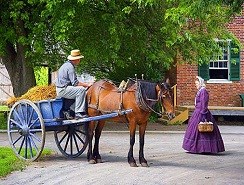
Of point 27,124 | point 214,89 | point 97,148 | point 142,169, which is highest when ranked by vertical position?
point 214,89

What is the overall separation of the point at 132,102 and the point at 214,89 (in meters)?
14.6

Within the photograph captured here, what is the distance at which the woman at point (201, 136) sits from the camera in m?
16.0

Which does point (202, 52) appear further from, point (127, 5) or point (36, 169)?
point (36, 169)

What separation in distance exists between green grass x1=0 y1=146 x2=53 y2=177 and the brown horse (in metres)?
1.43

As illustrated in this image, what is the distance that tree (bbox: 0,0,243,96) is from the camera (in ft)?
68.8

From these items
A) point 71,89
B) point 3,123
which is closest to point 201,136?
point 71,89

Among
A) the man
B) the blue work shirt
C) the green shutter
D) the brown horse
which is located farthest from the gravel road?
the green shutter

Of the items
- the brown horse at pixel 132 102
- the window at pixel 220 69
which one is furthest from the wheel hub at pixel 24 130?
the window at pixel 220 69

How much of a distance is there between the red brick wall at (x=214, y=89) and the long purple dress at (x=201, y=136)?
37.4 ft

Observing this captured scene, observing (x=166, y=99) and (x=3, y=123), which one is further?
(x=3, y=123)

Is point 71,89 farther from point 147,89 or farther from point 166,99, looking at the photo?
point 166,99

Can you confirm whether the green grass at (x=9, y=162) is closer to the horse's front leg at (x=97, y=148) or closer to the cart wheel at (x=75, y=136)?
the cart wheel at (x=75, y=136)

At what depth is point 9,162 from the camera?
1377cm

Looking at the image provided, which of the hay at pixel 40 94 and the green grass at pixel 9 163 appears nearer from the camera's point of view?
the green grass at pixel 9 163
